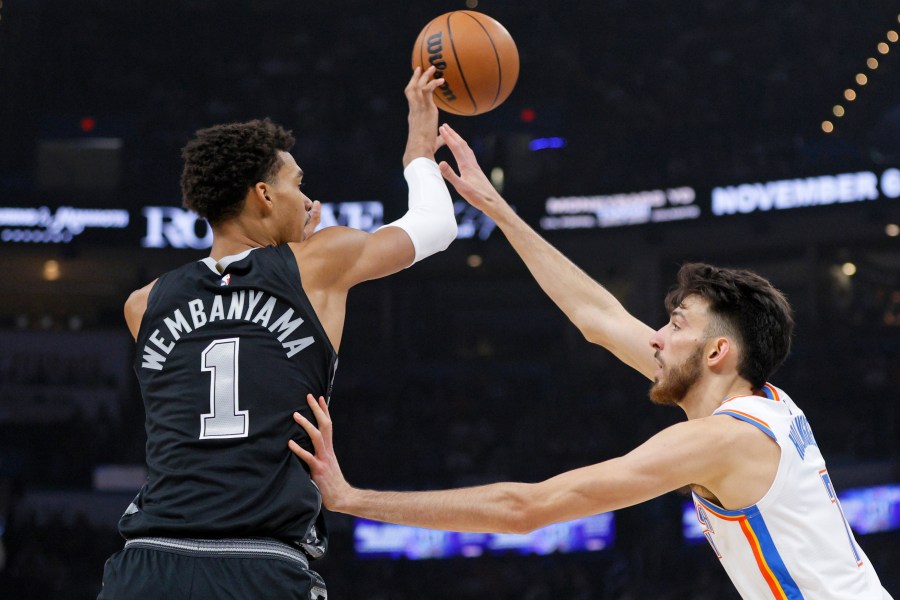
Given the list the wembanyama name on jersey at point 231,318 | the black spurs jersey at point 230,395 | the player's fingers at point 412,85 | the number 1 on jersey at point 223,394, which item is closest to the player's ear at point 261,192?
the black spurs jersey at point 230,395

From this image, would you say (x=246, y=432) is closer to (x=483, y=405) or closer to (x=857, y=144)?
(x=483, y=405)

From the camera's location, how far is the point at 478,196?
11.8 feet

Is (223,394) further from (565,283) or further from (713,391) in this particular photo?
(565,283)

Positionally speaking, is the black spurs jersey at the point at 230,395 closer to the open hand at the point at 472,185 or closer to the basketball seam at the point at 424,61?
the open hand at the point at 472,185

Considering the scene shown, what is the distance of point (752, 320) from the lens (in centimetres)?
272

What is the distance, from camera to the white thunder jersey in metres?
2.45

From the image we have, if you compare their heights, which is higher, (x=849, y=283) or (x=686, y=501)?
(x=849, y=283)

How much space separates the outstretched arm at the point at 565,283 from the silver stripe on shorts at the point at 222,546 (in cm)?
161

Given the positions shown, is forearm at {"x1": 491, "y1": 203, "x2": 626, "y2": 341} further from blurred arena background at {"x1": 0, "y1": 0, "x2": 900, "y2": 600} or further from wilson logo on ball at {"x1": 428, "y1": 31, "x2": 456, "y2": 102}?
blurred arena background at {"x1": 0, "y1": 0, "x2": 900, "y2": 600}

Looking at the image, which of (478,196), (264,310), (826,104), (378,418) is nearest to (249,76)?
(378,418)

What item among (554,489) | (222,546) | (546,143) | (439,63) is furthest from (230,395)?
(546,143)

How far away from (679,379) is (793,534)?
1.75 feet

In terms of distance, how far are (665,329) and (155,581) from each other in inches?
62.7

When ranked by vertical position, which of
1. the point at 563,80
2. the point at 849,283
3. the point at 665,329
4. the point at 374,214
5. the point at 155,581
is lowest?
the point at 155,581
